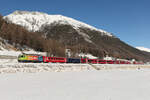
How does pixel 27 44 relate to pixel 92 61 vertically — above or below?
above

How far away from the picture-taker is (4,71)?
33781 millimetres

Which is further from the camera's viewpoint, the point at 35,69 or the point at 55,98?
the point at 35,69

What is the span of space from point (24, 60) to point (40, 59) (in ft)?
21.2

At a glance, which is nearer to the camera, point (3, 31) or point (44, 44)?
point (3, 31)

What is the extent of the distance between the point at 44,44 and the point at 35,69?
272ft

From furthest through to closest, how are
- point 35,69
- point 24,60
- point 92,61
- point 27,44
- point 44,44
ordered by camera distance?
point 44,44 → point 27,44 → point 92,61 → point 24,60 → point 35,69

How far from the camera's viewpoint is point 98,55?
177000 mm

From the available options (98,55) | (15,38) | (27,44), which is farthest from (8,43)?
(98,55)

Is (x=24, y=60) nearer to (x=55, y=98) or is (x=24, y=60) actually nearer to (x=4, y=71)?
(x=4, y=71)

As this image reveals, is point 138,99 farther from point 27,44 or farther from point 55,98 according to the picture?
point 27,44

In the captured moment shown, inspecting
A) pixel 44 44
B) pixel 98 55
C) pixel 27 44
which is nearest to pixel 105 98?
pixel 27 44

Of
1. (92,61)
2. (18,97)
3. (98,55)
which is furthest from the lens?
(98,55)

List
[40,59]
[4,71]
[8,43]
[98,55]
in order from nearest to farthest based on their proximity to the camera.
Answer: [4,71], [40,59], [8,43], [98,55]

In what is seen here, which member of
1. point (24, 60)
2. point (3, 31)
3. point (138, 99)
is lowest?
point (138, 99)
